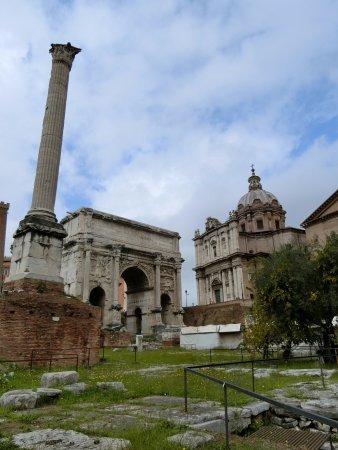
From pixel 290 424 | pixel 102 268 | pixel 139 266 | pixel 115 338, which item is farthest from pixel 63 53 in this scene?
pixel 139 266

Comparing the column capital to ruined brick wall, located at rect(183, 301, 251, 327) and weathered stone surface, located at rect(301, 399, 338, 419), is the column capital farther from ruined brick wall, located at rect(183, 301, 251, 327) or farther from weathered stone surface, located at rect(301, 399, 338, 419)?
ruined brick wall, located at rect(183, 301, 251, 327)

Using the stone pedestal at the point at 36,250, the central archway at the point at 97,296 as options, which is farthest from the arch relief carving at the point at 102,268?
the stone pedestal at the point at 36,250

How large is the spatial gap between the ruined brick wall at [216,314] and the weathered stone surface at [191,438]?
31.9 m

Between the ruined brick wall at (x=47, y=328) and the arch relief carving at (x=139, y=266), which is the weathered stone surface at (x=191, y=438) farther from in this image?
the arch relief carving at (x=139, y=266)

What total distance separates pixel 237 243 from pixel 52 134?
3827 cm

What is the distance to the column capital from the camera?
18.1 meters

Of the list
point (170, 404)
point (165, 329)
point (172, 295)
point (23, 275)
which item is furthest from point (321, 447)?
point (172, 295)

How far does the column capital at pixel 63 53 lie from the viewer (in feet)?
59.5

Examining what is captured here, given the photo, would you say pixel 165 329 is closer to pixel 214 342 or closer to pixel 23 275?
pixel 214 342

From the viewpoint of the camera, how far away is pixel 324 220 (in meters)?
41.4

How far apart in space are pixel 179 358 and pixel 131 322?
977 inches

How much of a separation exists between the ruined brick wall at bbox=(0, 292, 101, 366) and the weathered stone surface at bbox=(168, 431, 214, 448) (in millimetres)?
8646

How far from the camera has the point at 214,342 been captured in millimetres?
28672

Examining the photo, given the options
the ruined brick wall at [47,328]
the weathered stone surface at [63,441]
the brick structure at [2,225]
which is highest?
the brick structure at [2,225]
